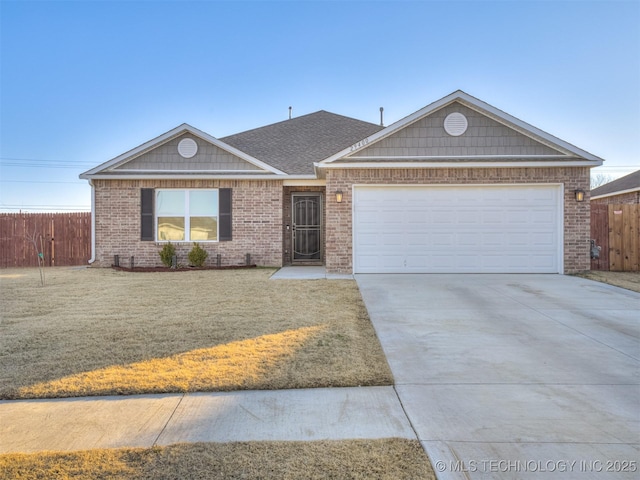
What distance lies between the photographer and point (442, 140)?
10.1m

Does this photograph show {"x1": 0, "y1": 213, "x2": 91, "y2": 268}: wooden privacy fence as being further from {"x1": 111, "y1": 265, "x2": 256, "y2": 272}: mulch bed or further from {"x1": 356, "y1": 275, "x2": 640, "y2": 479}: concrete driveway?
{"x1": 356, "y1": 275, "x2": 640, "y2": 479}: concrete driveway

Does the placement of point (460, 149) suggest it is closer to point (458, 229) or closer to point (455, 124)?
point (455, 124)

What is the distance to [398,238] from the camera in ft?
33.2

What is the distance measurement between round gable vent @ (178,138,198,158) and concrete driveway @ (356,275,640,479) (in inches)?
302

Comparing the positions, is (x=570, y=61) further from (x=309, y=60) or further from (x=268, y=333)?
(x=268, y=333)

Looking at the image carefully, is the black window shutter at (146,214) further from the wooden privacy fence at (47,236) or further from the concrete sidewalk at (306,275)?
the concrete sidewalk at (306,275)

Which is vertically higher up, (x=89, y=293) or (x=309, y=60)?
(x=309, y=60)

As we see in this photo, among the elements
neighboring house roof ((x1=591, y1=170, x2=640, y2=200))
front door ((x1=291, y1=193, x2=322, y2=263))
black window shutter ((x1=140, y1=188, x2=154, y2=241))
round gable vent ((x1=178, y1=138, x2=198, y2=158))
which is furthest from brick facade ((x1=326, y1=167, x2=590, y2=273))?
neighboring house roof ((x1=591, y1=170, x2=640, y2=200))

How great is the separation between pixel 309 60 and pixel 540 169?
943 cm

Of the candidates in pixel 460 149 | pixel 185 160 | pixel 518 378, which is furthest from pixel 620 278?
pixel 185 160

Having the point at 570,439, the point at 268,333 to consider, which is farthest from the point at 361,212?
the point at 570,439

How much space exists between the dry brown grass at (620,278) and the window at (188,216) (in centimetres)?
1030

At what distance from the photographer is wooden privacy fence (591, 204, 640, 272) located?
1109 centimetres

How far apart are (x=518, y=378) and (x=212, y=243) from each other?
9948mm
